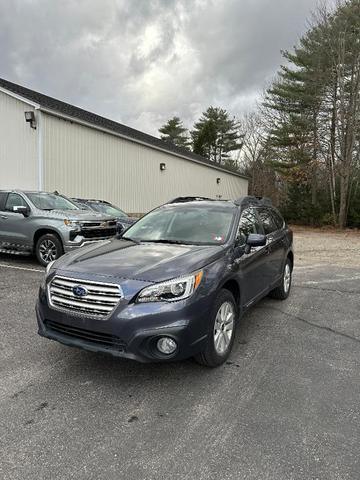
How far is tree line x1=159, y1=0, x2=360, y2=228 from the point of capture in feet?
70.3

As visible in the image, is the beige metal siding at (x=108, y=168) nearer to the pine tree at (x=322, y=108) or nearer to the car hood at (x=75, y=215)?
the car hood at (x=75, y=215)

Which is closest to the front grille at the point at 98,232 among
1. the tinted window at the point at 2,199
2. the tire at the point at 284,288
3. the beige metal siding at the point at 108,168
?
the tinted window at the point at 2,199

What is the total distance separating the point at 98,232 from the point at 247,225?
195 inches

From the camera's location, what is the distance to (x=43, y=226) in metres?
8.48

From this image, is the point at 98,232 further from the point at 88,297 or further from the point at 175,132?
the point at 175,132

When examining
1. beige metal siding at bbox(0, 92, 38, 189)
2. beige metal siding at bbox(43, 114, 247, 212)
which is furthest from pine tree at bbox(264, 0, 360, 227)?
beige metal siding at bbox(0, 92, 38, 189)

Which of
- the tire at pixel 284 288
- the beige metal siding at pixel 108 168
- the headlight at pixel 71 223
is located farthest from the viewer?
the beige metal siding at pixel 108 168

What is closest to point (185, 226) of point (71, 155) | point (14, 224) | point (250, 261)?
point (250, 261)

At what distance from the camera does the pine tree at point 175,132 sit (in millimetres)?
55094

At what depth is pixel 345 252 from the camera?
13.5 metres

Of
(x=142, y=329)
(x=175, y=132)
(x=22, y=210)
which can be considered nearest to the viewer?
(x=142, y=329)

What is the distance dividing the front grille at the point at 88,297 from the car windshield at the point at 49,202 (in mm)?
5959

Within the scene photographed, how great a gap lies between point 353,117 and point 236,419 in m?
22.2

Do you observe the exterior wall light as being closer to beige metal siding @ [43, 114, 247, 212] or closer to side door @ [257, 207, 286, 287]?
beige metal siding @ [43, 114, 247, 212]
